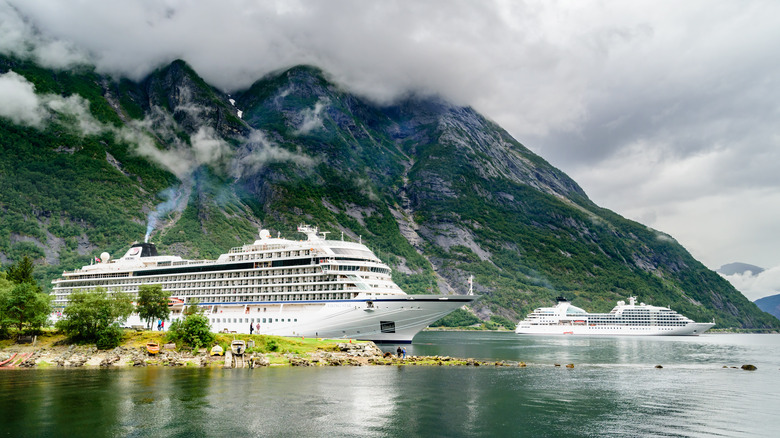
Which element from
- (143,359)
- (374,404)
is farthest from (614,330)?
(374,404)

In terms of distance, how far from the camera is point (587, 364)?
70188 mm

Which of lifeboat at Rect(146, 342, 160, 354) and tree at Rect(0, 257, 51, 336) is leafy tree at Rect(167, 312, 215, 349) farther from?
tree at Rect(0, 257, 51, 336)

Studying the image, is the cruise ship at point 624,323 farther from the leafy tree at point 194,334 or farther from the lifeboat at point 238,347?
the leafy tree at point 194,334

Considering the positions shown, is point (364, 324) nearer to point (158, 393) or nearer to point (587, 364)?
point (587, 364)

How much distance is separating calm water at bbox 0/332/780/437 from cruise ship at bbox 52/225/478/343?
944 inches

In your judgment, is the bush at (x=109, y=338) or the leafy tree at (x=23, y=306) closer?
the bush at (x=109, y=338)

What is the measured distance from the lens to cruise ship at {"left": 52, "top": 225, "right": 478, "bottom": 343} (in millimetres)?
79500

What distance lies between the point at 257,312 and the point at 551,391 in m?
56.3

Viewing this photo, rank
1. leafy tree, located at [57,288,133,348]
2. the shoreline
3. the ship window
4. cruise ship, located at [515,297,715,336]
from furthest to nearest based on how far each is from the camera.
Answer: cruise ship, located at [515,297,715,336]
the ship window
leafy tree, located at [57,288,133,348]
the shoreline

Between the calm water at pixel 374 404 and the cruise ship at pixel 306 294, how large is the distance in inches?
944

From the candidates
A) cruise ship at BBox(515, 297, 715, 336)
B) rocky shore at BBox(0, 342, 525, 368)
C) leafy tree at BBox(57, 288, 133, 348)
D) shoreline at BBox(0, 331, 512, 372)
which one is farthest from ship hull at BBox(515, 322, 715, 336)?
leafy tree at BBox(57, 288, 133, 348)

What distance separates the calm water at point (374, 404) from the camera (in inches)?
1139

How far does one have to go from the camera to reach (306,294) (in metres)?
83.2

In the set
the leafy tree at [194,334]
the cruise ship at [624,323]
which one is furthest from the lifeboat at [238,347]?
the cruise ship at [624,323]
